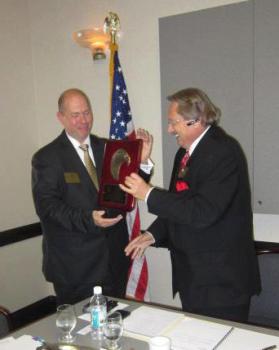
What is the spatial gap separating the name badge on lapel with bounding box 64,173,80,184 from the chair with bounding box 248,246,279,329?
1.12 metres

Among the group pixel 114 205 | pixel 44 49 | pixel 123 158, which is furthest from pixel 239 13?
pixel 44 49

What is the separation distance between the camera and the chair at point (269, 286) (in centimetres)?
210

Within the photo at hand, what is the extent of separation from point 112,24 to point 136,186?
1841 mm

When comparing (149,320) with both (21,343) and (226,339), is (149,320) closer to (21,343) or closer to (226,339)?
(226,339)

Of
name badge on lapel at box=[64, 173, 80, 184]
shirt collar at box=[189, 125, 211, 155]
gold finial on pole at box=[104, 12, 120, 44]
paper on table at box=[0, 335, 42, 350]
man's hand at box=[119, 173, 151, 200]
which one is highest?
gold finial on pole at box=[104, 12, 120, 44]

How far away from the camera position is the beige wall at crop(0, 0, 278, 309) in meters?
3.22

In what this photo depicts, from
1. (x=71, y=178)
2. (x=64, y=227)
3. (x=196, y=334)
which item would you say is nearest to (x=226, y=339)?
(x=196, y=334)

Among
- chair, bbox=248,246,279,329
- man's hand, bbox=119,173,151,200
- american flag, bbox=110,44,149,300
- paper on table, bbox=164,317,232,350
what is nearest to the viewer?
paper on table, bbox=164,317,232,350

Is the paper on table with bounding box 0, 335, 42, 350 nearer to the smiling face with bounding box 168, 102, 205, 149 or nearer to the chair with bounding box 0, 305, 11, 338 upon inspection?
the chair with bounding box 0, 305, 11, 338

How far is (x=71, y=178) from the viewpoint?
238 centimetres

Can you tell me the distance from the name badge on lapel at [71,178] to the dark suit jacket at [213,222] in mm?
755

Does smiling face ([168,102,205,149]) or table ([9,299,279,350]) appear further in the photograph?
smiling face ([168,102,205,149])

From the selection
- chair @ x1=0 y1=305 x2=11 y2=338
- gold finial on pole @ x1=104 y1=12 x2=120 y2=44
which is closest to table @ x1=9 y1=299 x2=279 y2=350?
chair @ x1=0 y1=305 x2=11 y2=338

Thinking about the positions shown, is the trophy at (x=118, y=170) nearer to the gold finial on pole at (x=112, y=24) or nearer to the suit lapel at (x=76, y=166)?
the suit lapel at (x=76, y=166)
